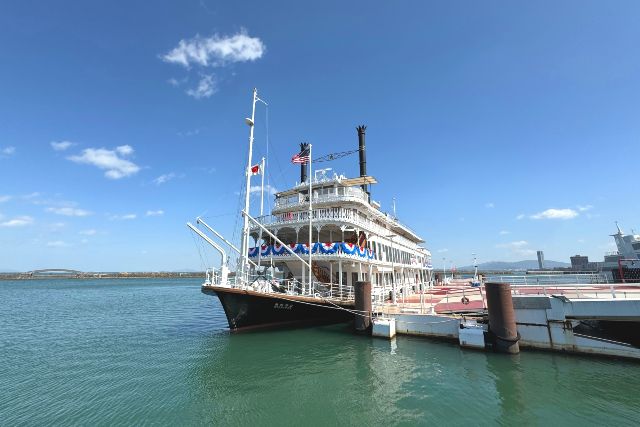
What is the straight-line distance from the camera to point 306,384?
11609 mm

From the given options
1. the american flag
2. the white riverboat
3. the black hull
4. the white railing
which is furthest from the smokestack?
the black hull

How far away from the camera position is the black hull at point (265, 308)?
18625 millimetres

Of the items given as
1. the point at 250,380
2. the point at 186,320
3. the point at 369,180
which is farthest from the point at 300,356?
the point at 369,180

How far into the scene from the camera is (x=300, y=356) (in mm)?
15156

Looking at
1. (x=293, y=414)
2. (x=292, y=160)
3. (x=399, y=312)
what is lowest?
(x=293, y=414)

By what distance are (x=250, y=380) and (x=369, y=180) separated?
22.4 meters

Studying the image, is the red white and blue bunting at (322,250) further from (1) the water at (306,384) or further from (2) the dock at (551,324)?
(1) the water at (306,384)

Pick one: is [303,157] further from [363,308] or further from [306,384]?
[306,384]

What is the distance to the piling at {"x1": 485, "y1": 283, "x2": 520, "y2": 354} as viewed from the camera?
1444cm

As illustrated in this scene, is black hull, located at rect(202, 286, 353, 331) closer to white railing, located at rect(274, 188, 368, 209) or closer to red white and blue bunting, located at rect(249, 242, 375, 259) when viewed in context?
red white and blue bunting, located at rect(249, 242, 375, 259)

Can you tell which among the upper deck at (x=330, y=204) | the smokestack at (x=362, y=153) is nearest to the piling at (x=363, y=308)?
the upper deck at (x=330, y=204)

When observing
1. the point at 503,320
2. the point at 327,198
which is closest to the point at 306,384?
the point at 503,320

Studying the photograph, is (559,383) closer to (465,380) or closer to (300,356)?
(465,380)

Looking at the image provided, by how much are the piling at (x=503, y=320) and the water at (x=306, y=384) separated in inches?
26.0
